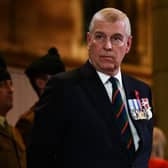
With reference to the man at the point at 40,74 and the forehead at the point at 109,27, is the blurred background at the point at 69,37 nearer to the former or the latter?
the man at the point at 40,74

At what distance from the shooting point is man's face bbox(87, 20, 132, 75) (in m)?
3.66

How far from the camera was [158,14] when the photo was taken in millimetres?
7738

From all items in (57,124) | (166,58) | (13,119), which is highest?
(57,124)

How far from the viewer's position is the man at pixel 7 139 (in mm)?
4410

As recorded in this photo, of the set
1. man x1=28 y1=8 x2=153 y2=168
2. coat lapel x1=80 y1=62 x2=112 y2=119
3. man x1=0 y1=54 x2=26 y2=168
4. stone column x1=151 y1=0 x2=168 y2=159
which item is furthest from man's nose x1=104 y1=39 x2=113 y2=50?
stone column x1=151 y1=0 x2=168 y2=159

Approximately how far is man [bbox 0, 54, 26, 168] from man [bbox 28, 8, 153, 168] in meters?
0.74

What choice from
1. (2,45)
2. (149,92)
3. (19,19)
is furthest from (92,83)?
(19,19)

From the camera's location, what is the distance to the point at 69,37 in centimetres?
1173

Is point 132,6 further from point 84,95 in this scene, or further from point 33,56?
point 84,95

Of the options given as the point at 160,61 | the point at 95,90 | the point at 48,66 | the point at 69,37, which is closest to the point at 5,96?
the point at 48,66

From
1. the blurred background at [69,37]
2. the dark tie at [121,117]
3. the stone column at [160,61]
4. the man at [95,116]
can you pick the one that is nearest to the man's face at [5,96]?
the man at [95,116]

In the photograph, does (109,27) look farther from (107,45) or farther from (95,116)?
(95,116)

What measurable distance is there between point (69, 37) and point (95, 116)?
816 cm

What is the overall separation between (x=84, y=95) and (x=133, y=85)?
13.9 inches
